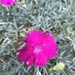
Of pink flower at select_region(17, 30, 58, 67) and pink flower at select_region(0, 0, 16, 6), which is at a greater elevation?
pink flower at select_region(0, 0, 16, 6)

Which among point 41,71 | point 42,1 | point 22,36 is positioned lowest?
point 41,71

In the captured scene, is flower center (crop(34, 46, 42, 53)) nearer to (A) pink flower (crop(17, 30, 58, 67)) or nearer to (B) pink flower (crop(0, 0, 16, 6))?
(A) pink flower (crop(17, 30, 58, 67))

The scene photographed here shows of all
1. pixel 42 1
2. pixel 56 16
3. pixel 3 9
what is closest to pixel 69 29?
pixel 56 16

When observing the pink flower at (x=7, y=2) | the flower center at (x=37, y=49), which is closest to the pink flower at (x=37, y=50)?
the flower center at (x=37, y=49)

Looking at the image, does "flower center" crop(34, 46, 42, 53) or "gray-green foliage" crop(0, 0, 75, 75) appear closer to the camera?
"flower center" crop(34, 46, 42, 53)

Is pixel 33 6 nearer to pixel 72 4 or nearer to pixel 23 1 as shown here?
pixel 23 1

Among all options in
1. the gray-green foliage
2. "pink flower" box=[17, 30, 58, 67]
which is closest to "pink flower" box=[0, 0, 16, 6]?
the gray-green foliage
